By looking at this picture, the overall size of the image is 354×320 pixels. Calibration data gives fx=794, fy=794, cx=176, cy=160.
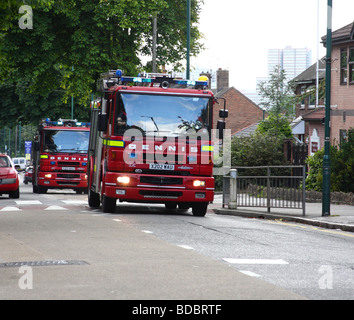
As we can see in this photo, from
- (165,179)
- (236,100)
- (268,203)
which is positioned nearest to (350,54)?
(268,203)

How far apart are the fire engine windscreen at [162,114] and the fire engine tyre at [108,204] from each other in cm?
173

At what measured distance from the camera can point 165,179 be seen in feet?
59.0

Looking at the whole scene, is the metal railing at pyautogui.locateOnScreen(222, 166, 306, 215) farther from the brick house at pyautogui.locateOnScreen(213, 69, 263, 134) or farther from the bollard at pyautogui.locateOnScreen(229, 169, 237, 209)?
the brick house at pyautogui.locateOnScreen(213, 69, 263, 134)

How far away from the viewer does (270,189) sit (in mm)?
20188

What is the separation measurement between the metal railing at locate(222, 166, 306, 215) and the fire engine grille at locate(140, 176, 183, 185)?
2833mm

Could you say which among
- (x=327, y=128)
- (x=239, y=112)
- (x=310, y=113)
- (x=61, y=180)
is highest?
(x=239, y=112)

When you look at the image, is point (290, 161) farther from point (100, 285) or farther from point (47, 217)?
point (100, 285)

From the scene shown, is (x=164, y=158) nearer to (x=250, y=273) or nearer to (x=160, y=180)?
(x=160, y=180)

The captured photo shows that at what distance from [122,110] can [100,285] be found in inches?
408

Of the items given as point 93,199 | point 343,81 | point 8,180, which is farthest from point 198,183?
point 343,81

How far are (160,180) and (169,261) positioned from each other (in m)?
8.34

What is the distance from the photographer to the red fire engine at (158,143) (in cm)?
1772

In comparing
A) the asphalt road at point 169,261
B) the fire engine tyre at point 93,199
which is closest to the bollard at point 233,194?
the fire engine tyre at point 93,199

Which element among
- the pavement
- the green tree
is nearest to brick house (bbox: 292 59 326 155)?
the green tree
